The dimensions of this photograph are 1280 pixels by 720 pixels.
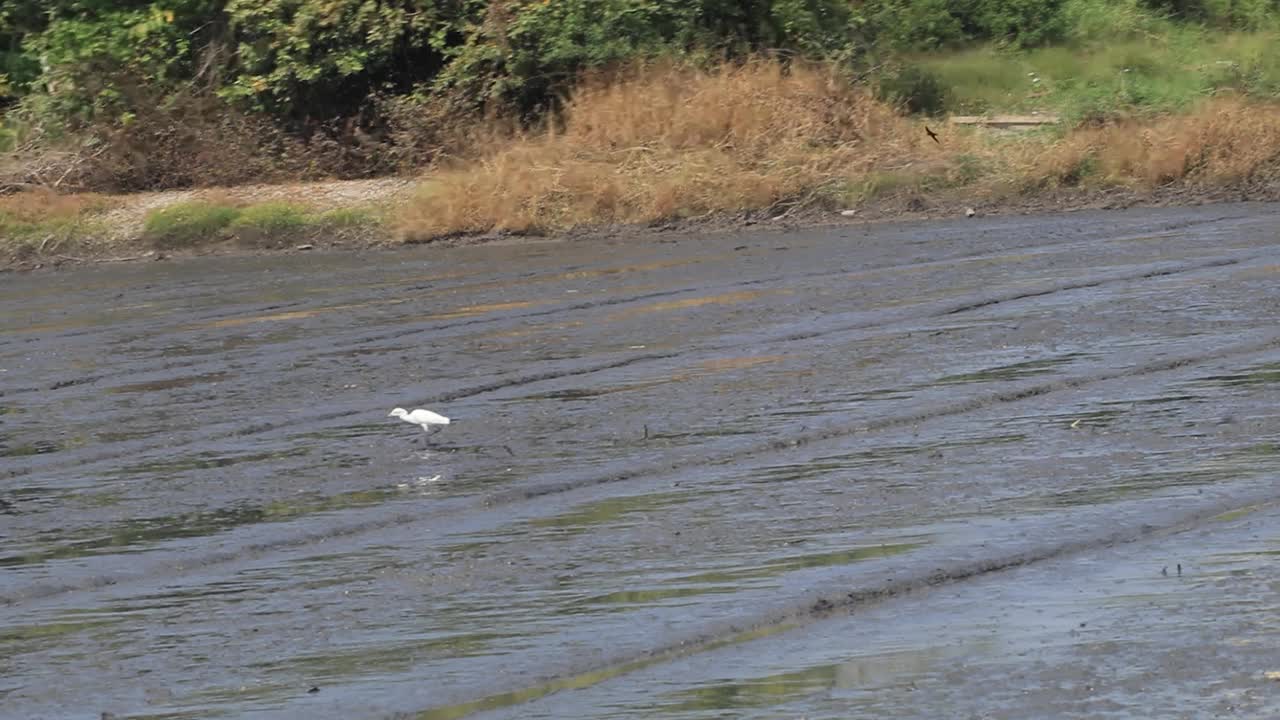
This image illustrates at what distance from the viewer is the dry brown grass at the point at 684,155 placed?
2100cm

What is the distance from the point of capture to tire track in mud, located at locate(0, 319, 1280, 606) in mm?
7562

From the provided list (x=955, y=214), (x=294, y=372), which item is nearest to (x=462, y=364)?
(x=294, y=372)

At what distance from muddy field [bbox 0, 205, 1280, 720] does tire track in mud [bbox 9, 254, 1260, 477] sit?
0.05 meters

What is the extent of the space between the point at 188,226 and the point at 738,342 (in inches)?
451

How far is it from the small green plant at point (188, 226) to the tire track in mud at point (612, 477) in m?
13.9

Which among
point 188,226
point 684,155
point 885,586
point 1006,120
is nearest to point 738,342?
point 885,586

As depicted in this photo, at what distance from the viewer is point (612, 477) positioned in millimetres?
8781

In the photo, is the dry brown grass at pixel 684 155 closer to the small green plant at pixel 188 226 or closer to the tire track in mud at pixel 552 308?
the small green plant at pixel 188 226

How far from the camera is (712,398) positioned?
34.8 ft

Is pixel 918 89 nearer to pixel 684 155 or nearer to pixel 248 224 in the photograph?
pixel 684 155

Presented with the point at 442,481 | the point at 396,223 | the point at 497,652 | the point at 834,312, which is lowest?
the point at 396,223

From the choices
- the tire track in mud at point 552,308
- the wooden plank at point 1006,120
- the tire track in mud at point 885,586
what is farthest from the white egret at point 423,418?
the wooden plank at point 1006,120

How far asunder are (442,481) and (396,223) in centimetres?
1300

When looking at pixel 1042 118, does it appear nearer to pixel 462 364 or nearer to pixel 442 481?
pixel 462 364
